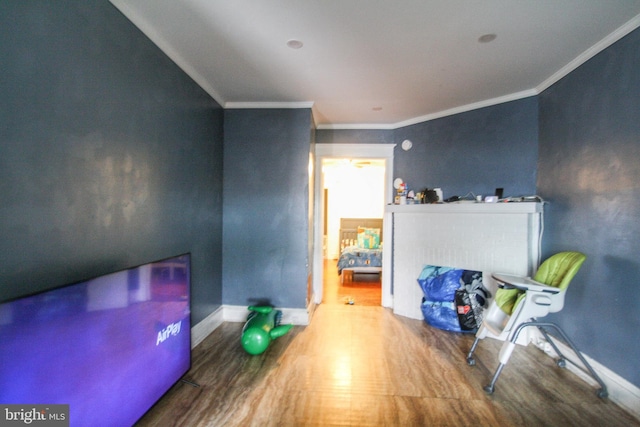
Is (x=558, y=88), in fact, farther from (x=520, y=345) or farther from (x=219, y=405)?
(x=219, y=405)

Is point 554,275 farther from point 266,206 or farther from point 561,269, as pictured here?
point 266,206

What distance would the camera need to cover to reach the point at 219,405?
1.58 m

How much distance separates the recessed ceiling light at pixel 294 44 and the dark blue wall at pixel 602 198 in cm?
218

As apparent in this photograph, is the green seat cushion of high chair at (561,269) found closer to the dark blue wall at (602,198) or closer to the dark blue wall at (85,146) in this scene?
the dark blue wall at (602,198)

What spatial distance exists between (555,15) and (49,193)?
2929 millimetres

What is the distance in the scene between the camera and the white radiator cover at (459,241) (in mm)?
2359

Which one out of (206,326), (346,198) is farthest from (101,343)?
(346,198)

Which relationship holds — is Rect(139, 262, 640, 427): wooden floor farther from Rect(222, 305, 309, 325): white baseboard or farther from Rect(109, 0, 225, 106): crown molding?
Rect(109, 0, 225, 106): crown molding

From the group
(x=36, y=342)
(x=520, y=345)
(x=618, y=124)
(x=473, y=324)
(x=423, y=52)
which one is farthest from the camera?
(x=473, y=324)

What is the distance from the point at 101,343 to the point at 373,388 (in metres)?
1.64

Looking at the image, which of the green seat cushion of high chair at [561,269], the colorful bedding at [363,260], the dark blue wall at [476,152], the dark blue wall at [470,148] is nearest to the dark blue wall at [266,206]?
the dark blue wall at [470,148]

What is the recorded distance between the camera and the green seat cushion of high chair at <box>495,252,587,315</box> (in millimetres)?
1715

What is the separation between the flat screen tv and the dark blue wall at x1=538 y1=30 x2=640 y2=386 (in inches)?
113

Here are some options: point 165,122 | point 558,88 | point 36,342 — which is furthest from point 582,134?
point 36,342
